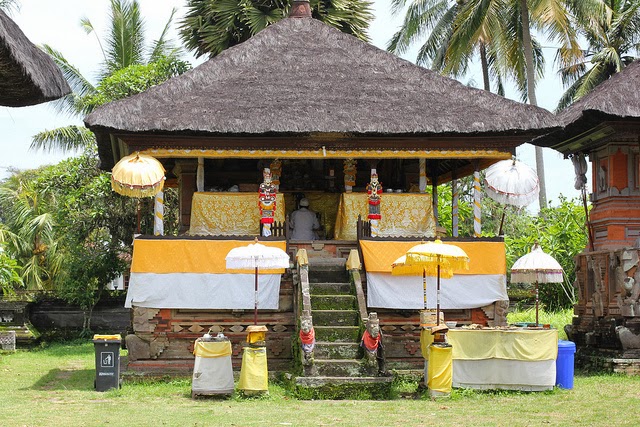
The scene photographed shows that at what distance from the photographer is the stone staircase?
650 inches

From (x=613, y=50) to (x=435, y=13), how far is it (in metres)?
6.93

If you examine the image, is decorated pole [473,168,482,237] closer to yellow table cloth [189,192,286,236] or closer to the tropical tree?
yellow table cloth [189,192,286,236]

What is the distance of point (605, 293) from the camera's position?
21578 mm

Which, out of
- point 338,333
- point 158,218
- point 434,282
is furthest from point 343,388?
point 158,218

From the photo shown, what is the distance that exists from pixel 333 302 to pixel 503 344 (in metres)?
3.24

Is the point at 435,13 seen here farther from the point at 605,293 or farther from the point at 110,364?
the point at 110,364

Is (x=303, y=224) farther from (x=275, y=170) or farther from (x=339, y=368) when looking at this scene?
(x=339, y=368)

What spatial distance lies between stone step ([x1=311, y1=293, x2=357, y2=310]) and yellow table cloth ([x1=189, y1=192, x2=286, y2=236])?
9.34 feet

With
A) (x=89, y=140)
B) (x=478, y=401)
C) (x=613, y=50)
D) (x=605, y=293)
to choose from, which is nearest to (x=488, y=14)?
(x=613, y=50)

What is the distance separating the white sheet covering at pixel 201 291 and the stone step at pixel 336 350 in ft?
6.60

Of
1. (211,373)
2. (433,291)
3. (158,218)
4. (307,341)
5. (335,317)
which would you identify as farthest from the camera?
(158,218)

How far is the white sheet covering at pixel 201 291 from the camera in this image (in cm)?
1897

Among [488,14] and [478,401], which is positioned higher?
[488,14]

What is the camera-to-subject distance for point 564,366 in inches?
687
